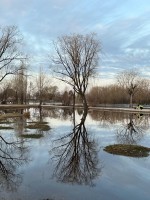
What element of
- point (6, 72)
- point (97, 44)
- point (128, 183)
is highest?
point (97, 44)

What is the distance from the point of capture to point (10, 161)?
→ 11031mm

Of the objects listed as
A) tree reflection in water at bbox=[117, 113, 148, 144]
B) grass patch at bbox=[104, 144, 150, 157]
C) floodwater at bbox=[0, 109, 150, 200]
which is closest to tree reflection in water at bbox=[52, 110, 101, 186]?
floodwater at bbox=[0, 109, 150, 200]

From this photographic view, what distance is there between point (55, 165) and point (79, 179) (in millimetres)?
1918

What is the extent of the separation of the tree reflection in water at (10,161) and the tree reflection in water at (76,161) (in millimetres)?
1257

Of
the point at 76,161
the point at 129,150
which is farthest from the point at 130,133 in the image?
the point at 76,161

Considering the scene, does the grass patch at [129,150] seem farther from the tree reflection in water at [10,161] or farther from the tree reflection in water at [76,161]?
the tree reflection in water at [10,161]

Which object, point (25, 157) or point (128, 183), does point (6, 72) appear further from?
point (128, 183)

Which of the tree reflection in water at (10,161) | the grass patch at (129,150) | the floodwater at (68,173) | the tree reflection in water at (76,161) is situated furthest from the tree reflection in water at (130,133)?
the tree reflection in water at (10,161)

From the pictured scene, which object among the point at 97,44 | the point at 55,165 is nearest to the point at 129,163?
the point at 55,165

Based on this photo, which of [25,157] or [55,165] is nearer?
[55,165]

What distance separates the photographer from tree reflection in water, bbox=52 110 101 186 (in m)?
9.07

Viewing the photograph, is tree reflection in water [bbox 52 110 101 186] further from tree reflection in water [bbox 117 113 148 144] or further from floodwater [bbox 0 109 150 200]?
tree reflection in water [bbox 117 113 148 144]

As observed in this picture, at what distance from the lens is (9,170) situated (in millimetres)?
9766

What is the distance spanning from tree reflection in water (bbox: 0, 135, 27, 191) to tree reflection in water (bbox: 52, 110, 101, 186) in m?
1.26
